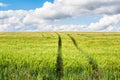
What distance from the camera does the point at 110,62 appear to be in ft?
38.2

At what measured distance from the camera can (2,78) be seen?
9.12 m

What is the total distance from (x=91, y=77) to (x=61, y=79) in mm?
1249

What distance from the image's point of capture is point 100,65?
1084 centimetres

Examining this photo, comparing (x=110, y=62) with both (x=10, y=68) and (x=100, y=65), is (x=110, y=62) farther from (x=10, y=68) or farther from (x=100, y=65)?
(x=10, y=68)

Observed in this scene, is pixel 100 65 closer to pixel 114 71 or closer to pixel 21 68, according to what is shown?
pixel 114 71

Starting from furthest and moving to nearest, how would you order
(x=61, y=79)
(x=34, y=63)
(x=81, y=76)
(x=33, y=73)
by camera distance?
(x=34, y=63)
(x=33, y=73)
(x=81, y=76)
(x=61, y=79)

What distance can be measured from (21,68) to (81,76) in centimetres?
236

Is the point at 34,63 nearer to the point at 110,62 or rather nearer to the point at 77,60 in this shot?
the point at 77,60

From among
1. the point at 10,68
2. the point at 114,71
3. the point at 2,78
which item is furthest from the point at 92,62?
the point at 2,78

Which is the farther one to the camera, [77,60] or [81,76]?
[77,60]

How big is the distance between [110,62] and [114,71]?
1140mm

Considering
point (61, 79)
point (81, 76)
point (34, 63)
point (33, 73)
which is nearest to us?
point (61, 79)

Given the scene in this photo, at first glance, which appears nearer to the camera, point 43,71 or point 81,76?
point 81,76

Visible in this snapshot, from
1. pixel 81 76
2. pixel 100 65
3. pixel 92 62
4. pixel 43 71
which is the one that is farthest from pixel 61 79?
pixel 92 62
